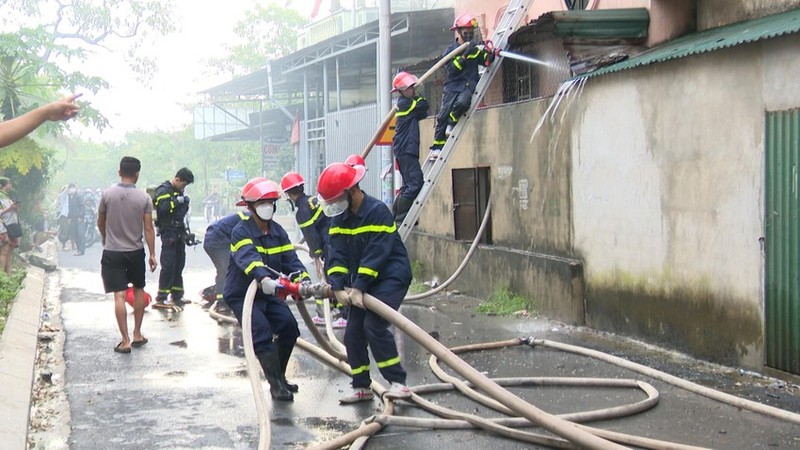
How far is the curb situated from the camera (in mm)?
5840

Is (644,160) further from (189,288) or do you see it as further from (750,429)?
(189,288)

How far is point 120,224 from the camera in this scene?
907 cm

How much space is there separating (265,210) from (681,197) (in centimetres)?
366

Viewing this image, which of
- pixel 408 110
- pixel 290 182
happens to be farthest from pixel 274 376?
pixel 408 110

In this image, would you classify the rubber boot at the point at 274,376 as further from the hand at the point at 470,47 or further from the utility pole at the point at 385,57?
the utility pole at the point at 385,57

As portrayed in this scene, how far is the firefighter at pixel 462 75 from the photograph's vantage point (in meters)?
10.6

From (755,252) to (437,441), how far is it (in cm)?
315

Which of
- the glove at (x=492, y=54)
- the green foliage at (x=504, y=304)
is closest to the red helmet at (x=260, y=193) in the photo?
the glove at (x=492, y=54)

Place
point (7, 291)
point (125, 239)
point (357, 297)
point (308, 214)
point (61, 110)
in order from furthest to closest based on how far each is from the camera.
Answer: point (7, 291) < point (308, 214) < point (125, 239) < point (357, 297) < point (61, 110)

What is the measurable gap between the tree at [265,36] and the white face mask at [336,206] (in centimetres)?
4330

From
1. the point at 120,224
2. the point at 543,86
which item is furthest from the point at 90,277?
the point at 543,86

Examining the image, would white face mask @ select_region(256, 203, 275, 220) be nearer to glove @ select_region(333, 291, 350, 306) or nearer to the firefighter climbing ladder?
glove @ select_region(333, 291, 350, 306)

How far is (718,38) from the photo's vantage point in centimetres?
781

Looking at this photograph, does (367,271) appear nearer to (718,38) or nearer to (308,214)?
(308,214)
